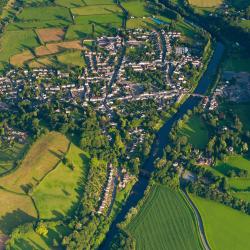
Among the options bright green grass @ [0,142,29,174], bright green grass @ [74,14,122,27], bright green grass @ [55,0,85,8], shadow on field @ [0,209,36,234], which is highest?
bright green grass @ [55,0,85,8]

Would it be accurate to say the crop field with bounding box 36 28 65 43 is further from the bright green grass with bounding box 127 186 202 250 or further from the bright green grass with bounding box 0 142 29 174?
the bright green grass with bounding box 127 186 202 250

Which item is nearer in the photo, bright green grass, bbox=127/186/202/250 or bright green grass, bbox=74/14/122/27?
bright green grass, bbox=127/186/202/250

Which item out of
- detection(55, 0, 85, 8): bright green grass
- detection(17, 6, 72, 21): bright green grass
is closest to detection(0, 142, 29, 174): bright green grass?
detection(17, 6, 72, 21): bright green grass

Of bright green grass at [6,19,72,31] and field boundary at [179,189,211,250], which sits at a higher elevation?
bright green grass at [6,19,72,31]

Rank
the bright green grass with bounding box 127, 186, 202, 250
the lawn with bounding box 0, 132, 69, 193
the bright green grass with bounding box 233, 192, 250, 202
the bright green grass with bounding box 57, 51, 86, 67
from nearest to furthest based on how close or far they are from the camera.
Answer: the bright green grass with bounding box 127, 186, 202, 250 < the bright green grass with bounding box 233, 192, 250, 202 < the lawn with bounding box 0, 132, 69, 193 < the bright green grass with bounding box 57, 51, 86, 67

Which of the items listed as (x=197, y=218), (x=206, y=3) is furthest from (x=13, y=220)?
(x=206, y=3)

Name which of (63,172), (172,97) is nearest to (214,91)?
(172,97)

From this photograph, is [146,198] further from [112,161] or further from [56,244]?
[56,244]

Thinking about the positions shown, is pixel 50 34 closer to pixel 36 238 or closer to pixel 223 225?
pixel 36 238
